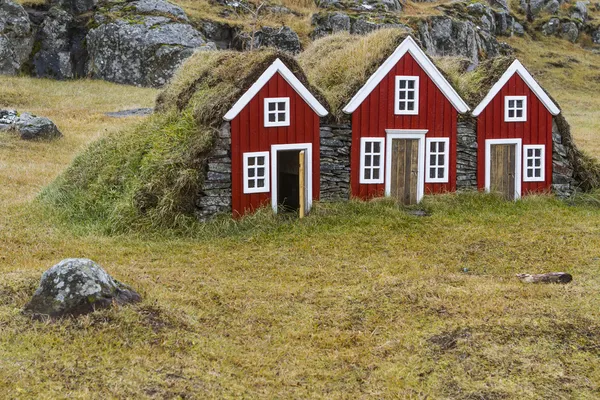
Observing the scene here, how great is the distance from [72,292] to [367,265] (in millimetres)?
6547

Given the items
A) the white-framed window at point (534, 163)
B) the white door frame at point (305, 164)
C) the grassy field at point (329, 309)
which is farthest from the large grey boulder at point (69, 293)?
the white-framed window at point (534, 163)

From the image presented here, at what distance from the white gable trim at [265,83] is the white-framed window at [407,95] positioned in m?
2.30

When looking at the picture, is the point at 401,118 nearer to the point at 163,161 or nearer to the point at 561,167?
the point at 561,167

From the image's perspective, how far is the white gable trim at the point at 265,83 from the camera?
17125mm

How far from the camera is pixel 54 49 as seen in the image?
47.4m

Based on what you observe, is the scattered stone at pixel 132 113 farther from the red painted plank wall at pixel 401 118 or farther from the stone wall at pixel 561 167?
the stone wall at pixel 561 167

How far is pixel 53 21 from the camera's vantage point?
47.1m

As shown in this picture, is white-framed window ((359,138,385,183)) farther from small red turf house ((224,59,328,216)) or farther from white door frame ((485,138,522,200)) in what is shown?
white door frame ((485,138,522,200))

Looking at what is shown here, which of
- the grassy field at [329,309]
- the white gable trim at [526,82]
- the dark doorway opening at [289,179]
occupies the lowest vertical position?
the grassy field at [329,309]

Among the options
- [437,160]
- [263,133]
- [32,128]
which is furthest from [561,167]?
[32,128]

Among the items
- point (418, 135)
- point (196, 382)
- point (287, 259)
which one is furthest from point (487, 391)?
point (418, 135)

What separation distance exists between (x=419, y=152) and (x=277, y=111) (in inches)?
169

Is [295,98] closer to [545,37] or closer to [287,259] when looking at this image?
[287,259]

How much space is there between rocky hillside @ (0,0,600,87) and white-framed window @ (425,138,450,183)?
22.5m
